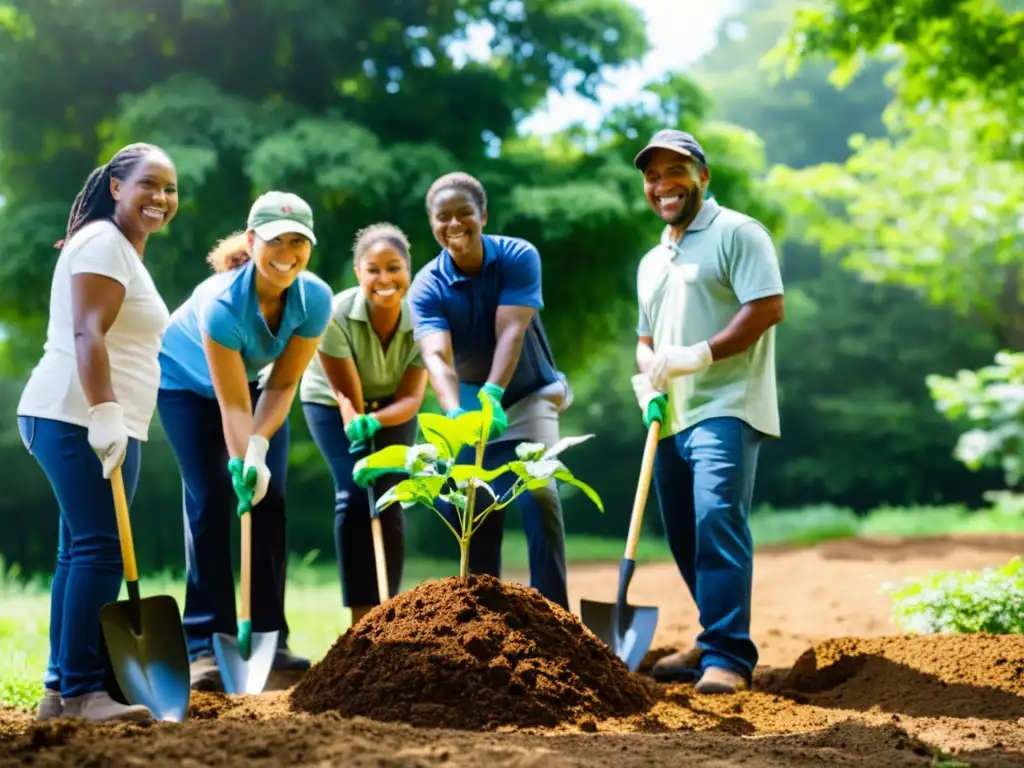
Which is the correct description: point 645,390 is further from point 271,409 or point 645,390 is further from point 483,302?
point 271,409

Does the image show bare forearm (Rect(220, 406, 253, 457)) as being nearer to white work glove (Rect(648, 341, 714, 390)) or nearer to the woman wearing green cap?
the woman wearing green cap

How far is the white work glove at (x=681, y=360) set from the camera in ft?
12.5

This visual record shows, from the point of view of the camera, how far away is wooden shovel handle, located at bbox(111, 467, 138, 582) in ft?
10.1

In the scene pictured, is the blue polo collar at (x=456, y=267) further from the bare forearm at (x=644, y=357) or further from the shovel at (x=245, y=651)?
the shovel at (x=245, y=651)

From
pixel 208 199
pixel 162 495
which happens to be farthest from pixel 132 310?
pixel 162 495

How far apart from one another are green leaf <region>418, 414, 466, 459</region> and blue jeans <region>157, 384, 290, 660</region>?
104cm

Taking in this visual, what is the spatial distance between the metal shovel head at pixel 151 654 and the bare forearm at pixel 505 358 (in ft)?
4.20

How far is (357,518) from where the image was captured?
4316 millimetres

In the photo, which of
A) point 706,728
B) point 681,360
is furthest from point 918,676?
point 681,360

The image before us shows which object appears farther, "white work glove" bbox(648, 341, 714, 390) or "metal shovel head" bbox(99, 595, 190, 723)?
"white work glove" bbox(648, 341, 714, 390)

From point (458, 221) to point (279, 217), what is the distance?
2.02 feet

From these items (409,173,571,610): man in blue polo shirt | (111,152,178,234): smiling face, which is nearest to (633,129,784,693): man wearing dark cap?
(409,173,571,610): man in blue polo shirt

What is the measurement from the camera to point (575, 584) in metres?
9.08

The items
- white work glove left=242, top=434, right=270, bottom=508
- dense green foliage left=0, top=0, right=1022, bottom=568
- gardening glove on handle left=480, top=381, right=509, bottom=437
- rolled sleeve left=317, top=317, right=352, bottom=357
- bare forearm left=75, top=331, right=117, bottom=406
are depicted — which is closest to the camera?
bare forearm left=75, top=331, right=117, bottom=406
